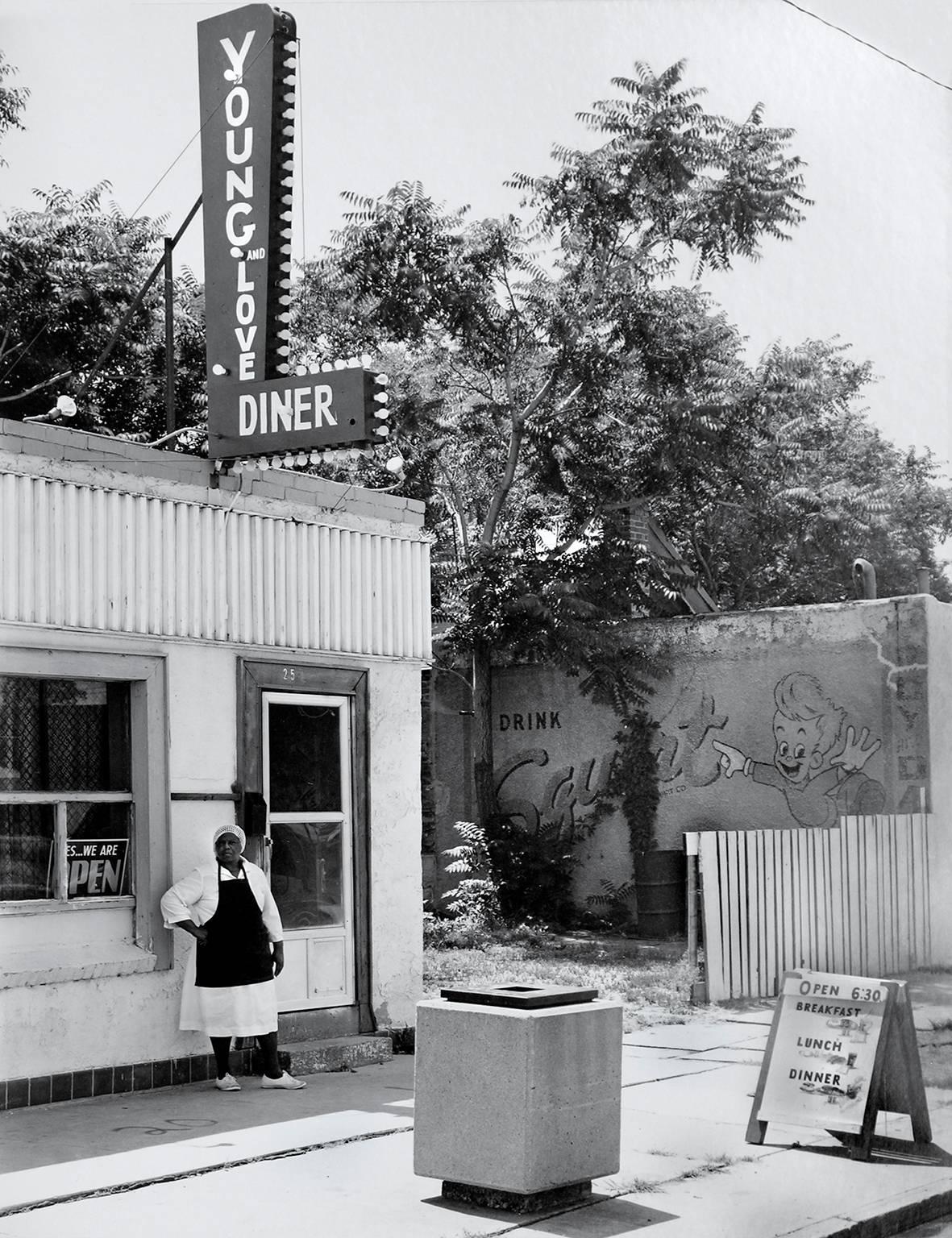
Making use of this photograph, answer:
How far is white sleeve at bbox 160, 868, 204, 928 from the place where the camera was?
9.02 m

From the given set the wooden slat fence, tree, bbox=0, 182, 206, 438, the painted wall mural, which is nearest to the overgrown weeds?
the wooden slat fence

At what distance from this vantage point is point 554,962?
48.2ft

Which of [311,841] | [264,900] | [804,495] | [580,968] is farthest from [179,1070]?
[804,495]

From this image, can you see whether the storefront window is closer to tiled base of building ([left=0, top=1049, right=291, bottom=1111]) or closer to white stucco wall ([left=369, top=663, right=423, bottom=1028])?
tiled base of building ([left=0, top=1049, right=291, bottom=1111])

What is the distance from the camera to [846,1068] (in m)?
7.30

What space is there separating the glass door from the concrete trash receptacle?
12.1ft

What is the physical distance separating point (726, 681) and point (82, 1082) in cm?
1067

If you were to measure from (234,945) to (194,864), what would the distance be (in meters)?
0.70

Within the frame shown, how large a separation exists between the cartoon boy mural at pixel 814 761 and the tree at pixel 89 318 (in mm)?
9491

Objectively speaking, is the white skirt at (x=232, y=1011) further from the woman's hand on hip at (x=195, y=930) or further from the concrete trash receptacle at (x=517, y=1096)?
the concrete trash receptacle at (x=517, y=1096)

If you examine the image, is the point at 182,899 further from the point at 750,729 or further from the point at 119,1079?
the point at 750,729

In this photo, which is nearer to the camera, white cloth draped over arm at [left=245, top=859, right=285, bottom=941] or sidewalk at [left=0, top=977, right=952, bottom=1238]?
sidewalk at [left=0, top=977, right=952, bottom=1238]

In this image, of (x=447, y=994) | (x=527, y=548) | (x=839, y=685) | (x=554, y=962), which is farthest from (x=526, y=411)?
(x=447, y=994)

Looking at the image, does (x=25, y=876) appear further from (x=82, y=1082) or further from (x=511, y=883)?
(x=511, y=883)
